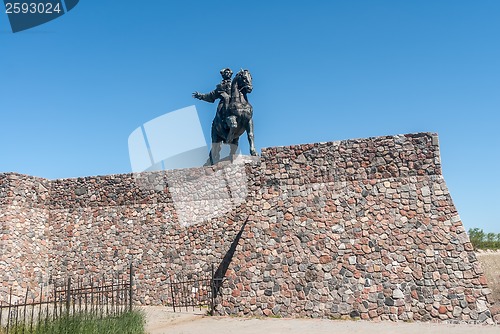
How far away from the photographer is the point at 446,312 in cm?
1071

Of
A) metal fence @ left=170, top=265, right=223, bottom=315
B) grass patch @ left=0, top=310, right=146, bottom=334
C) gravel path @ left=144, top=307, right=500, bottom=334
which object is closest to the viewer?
grass patch @ left=0, top=310, right=146, bottom=334

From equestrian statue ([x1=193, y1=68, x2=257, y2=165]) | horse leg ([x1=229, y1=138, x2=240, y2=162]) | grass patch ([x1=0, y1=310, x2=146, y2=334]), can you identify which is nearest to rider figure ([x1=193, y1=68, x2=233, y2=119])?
equestrian statue ([x1=193, y1=68, x2=257, y2=165])

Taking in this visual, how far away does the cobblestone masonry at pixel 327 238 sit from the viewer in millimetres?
11109

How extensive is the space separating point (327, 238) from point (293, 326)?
8.15 feet

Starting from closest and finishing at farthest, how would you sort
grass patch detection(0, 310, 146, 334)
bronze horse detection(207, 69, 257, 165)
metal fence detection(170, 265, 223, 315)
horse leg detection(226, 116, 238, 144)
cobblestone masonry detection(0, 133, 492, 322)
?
grass patch detection(0, 310, 146, 334)
cobblestone masonry detection(0, 133, 492, 322)
metal fence detection(170, 265, 223, 315)
horse leg detection(226, 116, 238, 144)
bronze horse detection(207, 69, 257, 165)

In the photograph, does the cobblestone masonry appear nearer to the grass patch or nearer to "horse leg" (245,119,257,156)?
"horse leg" (245,119,257,156)

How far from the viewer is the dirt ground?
9.75 metres

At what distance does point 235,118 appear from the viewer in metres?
16.1

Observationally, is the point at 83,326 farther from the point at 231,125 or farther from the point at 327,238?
the point at 231,125

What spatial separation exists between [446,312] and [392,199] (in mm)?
2839

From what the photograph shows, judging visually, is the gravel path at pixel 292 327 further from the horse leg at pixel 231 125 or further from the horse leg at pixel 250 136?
the horse leg at pixel 231 125

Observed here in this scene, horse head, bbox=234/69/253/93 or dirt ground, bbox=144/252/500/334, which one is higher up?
horse head, bbox=234/69/253/93

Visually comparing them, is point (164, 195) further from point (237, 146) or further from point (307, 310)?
point (307, 310)

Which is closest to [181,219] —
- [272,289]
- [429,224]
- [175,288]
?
[175,288]
